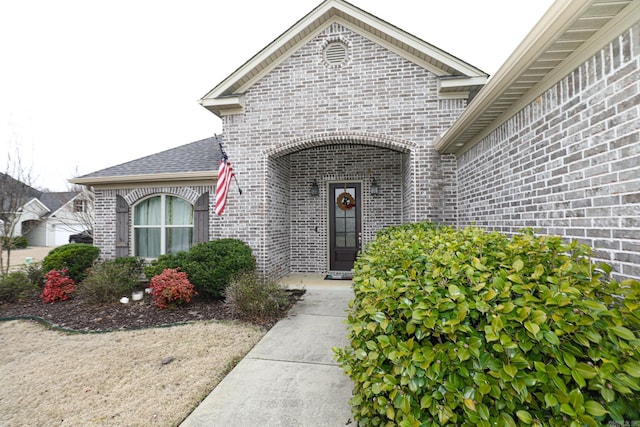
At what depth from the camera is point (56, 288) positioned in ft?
20.7

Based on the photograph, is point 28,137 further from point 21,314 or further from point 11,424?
point 11,424

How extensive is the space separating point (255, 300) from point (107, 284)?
11.2 feet

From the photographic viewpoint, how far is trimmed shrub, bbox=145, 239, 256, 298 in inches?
231

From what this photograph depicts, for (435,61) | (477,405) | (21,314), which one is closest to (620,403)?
(477,405)

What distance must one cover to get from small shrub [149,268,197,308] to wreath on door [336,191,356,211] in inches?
174

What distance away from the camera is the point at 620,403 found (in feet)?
4.06

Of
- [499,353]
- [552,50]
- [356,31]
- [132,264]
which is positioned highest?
[356,31]

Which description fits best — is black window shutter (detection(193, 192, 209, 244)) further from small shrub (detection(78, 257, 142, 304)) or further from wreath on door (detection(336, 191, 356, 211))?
wreath on door (detection(336, 191, 356, 211))

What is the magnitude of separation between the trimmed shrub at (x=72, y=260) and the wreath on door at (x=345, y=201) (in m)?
6.65

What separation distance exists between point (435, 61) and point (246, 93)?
4345 mm

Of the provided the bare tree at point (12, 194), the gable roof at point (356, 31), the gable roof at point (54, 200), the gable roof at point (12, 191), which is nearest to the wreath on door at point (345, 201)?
the gable roof at point (356, 31)

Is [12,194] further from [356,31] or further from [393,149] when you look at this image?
[393,149]

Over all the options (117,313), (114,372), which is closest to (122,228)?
(117,313)

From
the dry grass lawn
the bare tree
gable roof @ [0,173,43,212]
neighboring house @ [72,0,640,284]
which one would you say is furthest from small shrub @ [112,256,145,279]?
gable roof @ [0,173,43,212]
